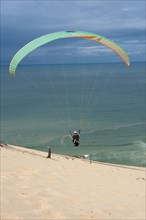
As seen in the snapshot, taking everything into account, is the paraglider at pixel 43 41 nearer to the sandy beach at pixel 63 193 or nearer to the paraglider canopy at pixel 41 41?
the paraglider canopy at pixel 41 41

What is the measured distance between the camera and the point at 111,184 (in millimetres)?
19344

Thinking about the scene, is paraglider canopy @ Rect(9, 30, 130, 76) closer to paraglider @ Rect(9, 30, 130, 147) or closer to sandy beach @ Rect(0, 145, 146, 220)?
paraglider @ Rect(9, 30, 130, 147)

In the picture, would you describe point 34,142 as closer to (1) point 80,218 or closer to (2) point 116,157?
(2) point 116,157

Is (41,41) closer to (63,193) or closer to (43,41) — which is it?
(43,41)

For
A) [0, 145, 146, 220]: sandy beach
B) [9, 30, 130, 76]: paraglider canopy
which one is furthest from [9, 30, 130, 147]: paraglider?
[0, 145, 146, 220]: sandy beach

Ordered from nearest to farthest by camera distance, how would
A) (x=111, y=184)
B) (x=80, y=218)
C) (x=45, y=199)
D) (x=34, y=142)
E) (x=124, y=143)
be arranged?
1. (x=80, y=218)
2. (x=45, y=199)
3. (x=111, y=184)
4. (x=124, y=143)
5. (x=34, y=142)

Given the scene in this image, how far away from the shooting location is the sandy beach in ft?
43.5

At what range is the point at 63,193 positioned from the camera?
15547 mm

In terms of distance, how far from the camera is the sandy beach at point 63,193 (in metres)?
13.3

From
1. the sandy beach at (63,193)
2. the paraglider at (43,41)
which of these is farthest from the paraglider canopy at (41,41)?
the sandy beach at (63,193)

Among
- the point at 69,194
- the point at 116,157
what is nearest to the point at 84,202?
the point at 69,194

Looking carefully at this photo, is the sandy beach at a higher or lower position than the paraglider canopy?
lower

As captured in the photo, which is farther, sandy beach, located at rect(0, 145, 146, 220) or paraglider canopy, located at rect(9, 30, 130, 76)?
paraglider canopy, located at rect(9, 30, 130, 76)

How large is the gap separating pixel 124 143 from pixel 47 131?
590 inches
